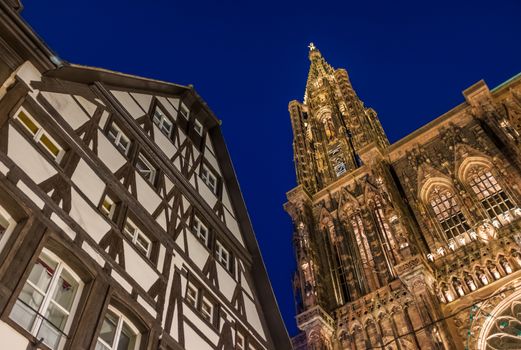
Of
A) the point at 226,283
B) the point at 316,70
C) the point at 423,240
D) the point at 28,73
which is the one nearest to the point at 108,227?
the point at 28,73

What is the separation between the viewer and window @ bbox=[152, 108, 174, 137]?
54.0 ft

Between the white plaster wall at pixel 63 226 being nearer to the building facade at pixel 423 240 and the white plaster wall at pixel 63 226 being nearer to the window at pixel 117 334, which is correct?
the window at pixel 117 334

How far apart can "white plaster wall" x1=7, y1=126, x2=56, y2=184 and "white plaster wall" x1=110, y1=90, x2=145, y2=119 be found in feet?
16.3

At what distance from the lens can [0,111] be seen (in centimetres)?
915

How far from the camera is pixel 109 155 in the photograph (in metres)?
12.4

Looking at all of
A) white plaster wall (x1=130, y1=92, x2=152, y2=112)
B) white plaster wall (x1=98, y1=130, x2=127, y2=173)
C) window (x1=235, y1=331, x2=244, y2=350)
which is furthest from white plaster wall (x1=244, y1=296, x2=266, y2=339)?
white plaster wall (x1=130, y1=92, x2=152, y2=112)

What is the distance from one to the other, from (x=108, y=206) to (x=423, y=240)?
1786 cm

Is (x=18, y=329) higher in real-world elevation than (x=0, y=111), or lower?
lower

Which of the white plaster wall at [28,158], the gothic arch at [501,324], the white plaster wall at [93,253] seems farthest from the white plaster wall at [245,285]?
the gothic arch at [501,324]

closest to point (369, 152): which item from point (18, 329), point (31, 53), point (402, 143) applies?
point (402, 143)

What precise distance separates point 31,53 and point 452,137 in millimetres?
23557

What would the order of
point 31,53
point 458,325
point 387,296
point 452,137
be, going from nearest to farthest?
point 31,53 < point 458,325 < point 387,296 < point 452,137

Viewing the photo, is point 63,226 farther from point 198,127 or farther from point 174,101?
point 198,127

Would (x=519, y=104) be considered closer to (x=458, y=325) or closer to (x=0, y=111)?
(x=458, y=325)
